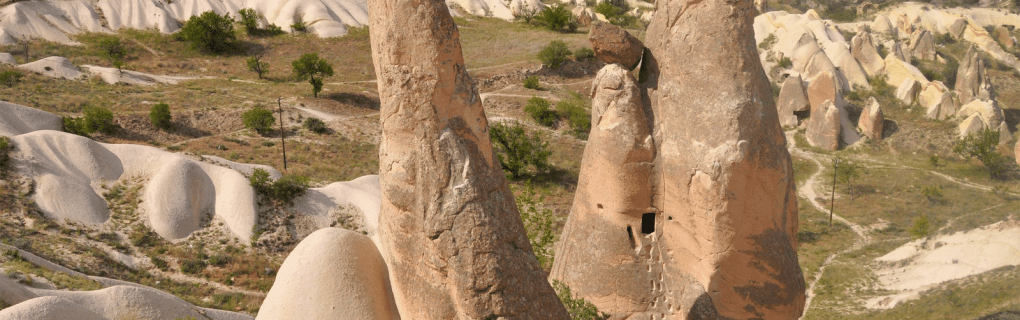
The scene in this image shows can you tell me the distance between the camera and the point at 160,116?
37.2 m

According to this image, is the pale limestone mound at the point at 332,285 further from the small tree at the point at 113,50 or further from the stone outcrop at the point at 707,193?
the small tree at the point at 113,50

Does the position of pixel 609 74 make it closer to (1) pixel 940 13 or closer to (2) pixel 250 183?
(2) pixel 250 183

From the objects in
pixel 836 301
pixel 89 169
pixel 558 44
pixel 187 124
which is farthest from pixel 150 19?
pixel 836 301

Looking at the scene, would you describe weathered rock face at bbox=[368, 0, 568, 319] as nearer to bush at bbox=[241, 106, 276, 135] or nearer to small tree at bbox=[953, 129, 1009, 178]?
bush at bbox=[241, 106, 276, 135]

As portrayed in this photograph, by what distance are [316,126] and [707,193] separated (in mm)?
32219

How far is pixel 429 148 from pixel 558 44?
156 ft

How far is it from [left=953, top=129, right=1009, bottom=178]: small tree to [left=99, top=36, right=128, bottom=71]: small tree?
57507mm

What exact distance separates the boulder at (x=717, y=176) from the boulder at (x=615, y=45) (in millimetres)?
314

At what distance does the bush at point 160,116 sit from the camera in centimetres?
3716

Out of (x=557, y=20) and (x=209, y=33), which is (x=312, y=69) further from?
(x=557, y=20)

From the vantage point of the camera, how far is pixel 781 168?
417 inches

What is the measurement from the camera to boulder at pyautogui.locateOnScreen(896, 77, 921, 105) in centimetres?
4891

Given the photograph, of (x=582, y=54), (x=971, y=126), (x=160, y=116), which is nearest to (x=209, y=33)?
(x=160, y=116)

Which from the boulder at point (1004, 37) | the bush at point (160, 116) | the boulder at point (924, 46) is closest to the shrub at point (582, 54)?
the bush at point (160, 116)
